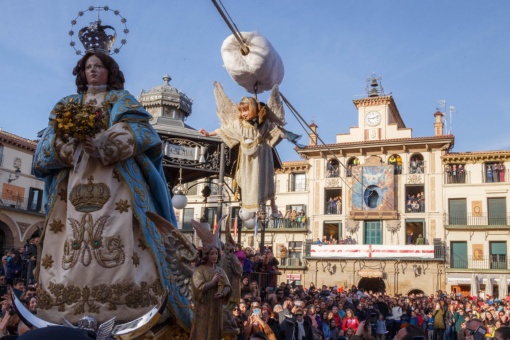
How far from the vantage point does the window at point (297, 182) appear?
45.8 meters

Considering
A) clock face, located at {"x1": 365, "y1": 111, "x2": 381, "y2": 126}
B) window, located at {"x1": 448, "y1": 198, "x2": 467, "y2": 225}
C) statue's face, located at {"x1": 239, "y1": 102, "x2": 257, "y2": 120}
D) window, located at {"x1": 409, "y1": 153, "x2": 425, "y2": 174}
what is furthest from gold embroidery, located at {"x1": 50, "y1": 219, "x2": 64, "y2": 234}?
clock face, located at {"x1": 365, "y1": 111, "x2": 381, "y2": 126}

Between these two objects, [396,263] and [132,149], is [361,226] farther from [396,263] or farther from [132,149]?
[132,149]

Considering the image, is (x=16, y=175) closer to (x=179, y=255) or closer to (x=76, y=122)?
(x=179, y=255)

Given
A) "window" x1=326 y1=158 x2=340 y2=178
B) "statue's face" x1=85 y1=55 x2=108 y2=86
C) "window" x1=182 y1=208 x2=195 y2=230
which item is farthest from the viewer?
"window" x1=182 y1=208 x2=195 y2=230

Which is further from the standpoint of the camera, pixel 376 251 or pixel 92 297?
pixel 376 251

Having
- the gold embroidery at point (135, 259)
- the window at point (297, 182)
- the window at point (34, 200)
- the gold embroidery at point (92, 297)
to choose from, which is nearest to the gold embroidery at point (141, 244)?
the gold embroidery at point (135, 259)

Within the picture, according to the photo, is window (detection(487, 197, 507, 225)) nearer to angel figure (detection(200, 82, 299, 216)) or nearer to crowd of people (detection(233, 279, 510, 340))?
crowd of people (detection(233, 279, 510, 340))

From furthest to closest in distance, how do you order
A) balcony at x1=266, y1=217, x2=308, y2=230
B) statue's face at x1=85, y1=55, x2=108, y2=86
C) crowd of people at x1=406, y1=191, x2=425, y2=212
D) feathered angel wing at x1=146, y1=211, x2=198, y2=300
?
balcony at x1=266, y1=217, x2=308, y2=230 → crowd of people at x1=406, y1=191, x2=425, y2=212 → statue's face at x1=85, y1=55, x2=108, y2=86 → feathered angel wing at x1=146, y1=211, x2=198, y2=300

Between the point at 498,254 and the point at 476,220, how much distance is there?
270 centimetres

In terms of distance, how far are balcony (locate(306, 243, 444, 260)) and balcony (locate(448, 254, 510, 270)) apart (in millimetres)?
1230

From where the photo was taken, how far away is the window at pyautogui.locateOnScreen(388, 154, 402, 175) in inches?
1683

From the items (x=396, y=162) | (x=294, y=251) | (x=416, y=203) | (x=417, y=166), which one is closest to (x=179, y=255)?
(x=416, y=203)

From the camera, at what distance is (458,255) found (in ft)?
133

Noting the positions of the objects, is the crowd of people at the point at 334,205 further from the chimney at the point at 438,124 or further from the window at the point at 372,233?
the chimney at the point at 438,124
